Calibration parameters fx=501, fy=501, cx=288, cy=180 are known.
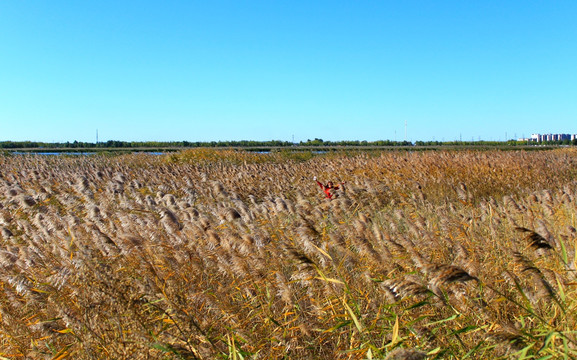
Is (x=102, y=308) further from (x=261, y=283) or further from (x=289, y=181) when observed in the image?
(x=289, y=181)

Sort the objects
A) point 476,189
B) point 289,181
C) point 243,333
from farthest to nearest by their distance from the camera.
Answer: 1. point 289,181
2. point 476,189
3. point 243,333

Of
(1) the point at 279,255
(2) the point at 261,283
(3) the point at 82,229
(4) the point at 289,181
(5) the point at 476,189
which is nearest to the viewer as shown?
(2) the point at 261,283

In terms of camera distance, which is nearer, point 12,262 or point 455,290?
point 455,290

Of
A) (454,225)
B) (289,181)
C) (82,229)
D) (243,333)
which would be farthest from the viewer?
(289,181)

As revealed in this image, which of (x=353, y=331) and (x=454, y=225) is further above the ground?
(x=454, y=225)

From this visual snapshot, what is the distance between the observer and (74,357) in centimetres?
302

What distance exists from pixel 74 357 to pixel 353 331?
1.68 meters

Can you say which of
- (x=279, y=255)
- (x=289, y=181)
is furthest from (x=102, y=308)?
(x=289, y=181)

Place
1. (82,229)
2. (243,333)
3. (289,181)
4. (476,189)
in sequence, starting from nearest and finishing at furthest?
(243,333), (82,229), (476,189), (289,181)

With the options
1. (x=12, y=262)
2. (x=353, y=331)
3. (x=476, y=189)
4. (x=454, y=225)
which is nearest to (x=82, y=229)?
(x=12, y=262)

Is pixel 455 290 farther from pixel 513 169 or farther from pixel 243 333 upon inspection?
pixel 513 169

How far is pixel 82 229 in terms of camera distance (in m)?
5.04

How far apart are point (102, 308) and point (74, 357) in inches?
14.9

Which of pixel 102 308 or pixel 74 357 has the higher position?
pixel 102 308
